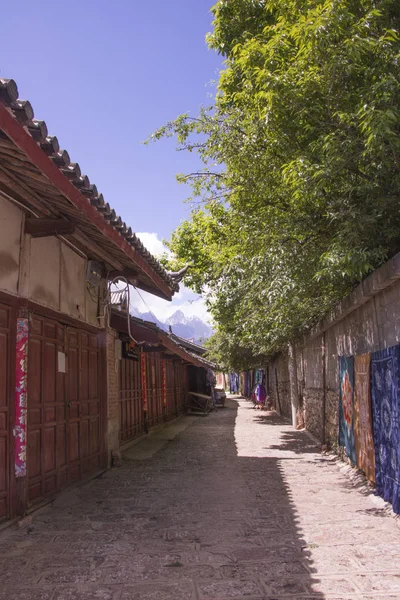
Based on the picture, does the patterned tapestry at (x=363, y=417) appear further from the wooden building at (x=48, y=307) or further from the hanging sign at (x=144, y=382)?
the hanging sign at (x=144, y=382)

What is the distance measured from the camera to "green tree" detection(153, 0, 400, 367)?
5.71 metres

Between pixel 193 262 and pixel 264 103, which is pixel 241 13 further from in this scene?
pixel 193 262

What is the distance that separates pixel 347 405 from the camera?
838 centimetres

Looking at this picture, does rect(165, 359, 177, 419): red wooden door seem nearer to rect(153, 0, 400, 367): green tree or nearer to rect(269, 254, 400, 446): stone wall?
rect(269, 254, 400, 446): stone wall

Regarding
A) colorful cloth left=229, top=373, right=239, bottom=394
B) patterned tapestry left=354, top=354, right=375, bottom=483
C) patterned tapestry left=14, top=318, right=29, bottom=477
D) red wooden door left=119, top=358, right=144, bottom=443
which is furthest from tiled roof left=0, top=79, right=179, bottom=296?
colorful cloth left=229, top=373, right=239, bottom=394

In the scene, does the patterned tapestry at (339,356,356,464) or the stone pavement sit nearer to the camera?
the stone pavement

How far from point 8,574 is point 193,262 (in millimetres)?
19757

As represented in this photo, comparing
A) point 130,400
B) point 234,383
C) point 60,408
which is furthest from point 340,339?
point 234,383

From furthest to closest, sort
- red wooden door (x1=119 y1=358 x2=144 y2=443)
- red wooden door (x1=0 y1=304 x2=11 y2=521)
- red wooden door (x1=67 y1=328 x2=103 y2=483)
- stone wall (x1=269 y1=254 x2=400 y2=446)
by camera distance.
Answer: red wooden door (x1=119 y1=358 x2=144 y2=443) < red wooden door (x1=67 y1=328 x2=103 y2=483) < stone wall (x1=269 y1=254 x2=400 y2=446) < red wooden door (x1=0 y1=304 x2=11 y2=521)

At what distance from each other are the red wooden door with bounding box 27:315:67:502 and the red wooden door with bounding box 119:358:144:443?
4.20m

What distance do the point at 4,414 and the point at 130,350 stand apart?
5737 millimetres

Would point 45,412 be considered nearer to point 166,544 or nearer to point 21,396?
point 21,396

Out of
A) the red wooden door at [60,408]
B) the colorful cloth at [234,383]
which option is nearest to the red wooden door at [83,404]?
the red wooden door at [60,408]

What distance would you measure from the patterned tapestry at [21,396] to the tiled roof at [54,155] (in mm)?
1548
